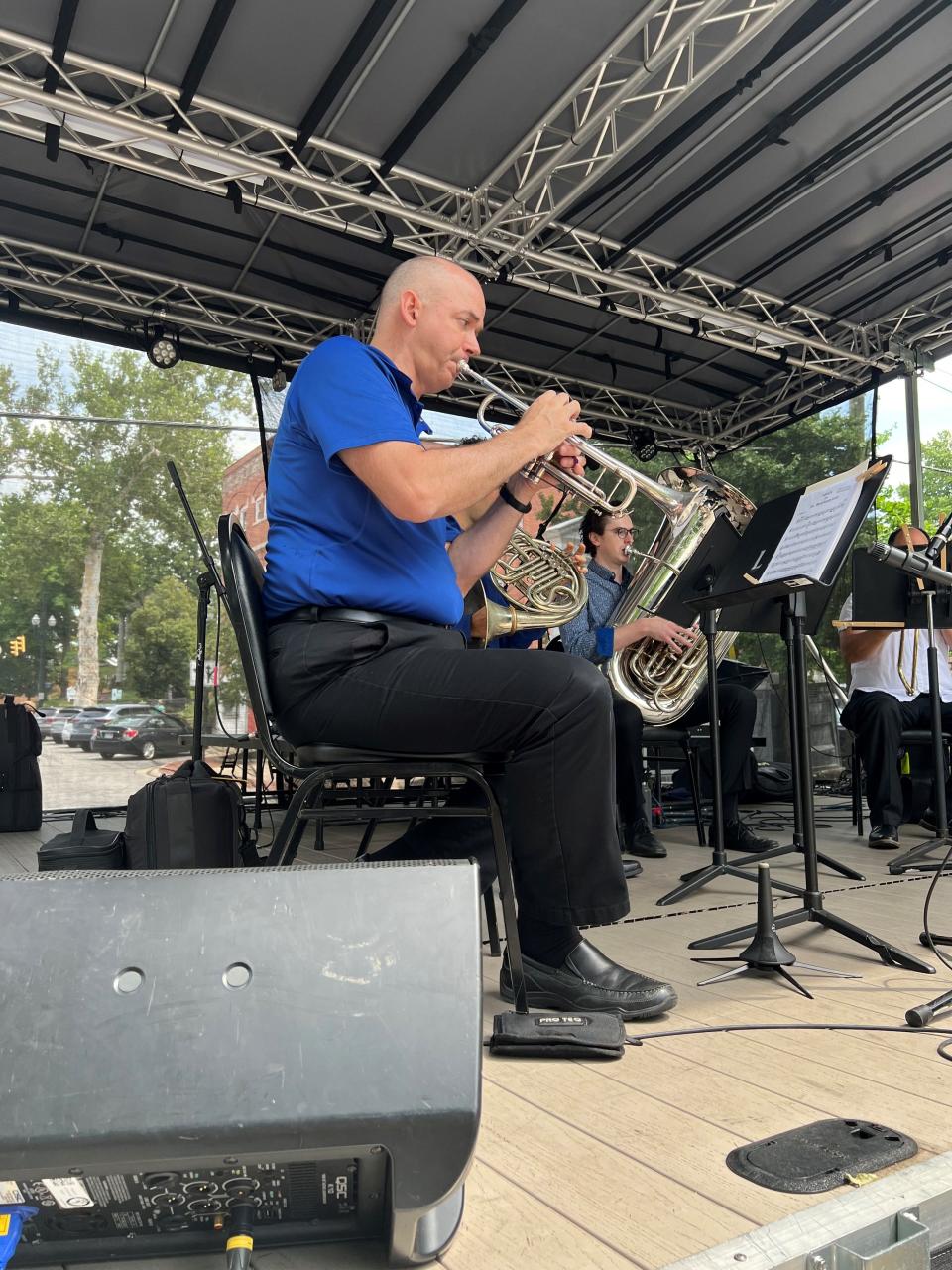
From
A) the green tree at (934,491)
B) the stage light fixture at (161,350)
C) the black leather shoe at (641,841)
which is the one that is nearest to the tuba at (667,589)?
the black leather shoe at (641,841)

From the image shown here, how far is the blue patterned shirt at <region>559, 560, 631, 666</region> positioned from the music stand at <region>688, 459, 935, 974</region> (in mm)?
982

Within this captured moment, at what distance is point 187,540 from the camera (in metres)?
6.90

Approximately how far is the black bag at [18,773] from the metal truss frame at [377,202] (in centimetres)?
320

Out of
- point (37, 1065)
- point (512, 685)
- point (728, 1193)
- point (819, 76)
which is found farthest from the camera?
point (819, 76)

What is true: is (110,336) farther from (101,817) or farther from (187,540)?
(101,817)

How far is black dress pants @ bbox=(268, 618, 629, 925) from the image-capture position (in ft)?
5.16

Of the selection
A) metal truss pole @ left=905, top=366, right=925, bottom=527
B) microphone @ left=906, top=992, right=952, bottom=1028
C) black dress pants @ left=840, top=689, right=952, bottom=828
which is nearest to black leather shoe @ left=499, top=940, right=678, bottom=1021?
microphone @ left=906, top=992, right=952, bottom=1028

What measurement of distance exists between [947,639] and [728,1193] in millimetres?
4067

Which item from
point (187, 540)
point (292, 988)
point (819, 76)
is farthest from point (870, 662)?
point (187, 540)

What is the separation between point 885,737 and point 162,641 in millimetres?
4962

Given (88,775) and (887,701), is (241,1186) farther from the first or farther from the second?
(88,775)

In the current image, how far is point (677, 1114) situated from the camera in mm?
1248

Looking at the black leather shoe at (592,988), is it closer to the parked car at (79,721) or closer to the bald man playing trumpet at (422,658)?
the bald man playing trumpet at (422,658)

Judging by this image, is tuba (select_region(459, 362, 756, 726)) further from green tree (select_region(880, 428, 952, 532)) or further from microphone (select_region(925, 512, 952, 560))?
green tree (select_region(880, 428, 952, 532))
